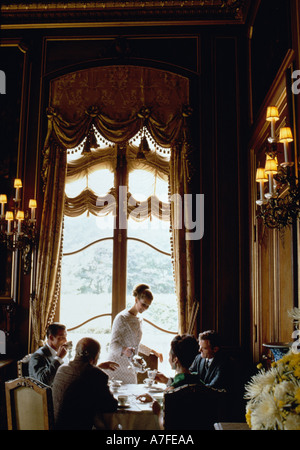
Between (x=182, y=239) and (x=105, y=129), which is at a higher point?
(x=105, y=129)

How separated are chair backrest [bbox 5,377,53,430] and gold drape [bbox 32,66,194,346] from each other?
237 cm

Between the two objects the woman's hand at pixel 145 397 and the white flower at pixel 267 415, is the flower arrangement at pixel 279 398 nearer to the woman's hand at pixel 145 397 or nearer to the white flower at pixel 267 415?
the white flower at pixel 267 415

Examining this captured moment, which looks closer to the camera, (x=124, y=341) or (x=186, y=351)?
(x=186, y=351)

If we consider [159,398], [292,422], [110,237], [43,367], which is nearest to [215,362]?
[159,398]

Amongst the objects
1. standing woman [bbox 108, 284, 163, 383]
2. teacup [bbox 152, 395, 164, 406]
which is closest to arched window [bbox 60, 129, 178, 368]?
standing woman [bbox 108, 284, 163, 383]

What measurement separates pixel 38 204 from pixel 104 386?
121 inches

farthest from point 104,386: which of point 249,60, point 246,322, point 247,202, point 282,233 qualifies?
point 249,60

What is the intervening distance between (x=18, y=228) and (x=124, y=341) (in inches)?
68.5

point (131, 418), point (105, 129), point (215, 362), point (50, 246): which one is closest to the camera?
point (131, 418)

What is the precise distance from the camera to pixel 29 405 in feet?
8.80

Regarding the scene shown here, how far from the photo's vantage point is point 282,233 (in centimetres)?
351

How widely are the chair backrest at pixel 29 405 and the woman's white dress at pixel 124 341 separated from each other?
59.1 inches

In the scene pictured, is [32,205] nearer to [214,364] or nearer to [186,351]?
[214,364]
